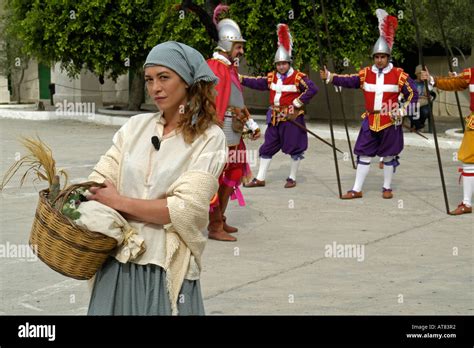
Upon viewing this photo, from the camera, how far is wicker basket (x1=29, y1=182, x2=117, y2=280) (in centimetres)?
308

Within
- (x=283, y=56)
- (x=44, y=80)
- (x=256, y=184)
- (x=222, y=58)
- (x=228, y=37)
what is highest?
(x=228, y=37)

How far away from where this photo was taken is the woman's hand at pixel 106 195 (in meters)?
3.17

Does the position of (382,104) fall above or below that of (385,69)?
below

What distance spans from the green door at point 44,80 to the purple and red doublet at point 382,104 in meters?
20.0

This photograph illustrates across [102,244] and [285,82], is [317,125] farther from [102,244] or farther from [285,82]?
[102,244]

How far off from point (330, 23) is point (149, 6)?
15.0 feet

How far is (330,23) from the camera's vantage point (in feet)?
59.3

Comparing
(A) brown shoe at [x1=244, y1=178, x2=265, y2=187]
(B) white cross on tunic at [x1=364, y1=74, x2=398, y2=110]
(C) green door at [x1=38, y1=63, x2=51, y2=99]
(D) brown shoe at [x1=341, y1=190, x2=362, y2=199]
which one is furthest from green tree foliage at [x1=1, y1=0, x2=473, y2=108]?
(D) brown shoe at [x1=341, y1=190, x2=362, y2=199]

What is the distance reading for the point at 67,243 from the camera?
10.2 ft

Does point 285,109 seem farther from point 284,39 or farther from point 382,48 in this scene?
point 382,48

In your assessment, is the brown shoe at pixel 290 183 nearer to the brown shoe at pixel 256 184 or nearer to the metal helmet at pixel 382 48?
the brown shoe at pixel 256 184

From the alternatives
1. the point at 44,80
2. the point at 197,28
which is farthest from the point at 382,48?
the point at 44,80

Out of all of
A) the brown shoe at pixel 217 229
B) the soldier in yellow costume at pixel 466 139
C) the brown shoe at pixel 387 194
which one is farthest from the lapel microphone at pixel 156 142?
the brown shoe at pixel 387 194

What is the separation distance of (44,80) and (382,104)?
20611 millimetres
